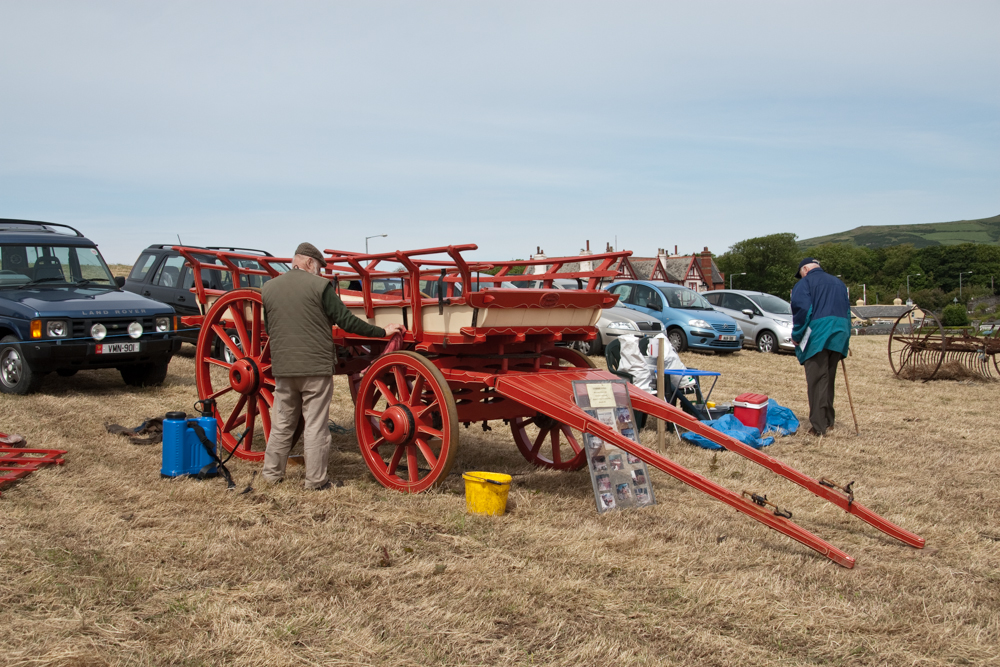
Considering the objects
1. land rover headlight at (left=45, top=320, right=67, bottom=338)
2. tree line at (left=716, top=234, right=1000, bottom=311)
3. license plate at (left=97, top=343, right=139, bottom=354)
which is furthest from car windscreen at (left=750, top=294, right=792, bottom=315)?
tree line at (left=716, top=234, right=1000, bottom=311)

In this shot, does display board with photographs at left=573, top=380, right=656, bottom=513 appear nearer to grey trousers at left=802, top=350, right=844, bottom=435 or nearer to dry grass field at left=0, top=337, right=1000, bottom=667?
dry grass field at left=0, top=337, right=1000, bottom=667

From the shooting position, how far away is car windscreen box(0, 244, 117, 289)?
10.1 m

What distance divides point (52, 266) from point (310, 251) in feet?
21.0

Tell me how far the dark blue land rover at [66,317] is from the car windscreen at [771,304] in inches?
547

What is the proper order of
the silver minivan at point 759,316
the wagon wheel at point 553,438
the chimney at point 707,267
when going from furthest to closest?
the chimney at point 707,267, the silver minivan at point 759,316, the wagon wheel at point 553,438

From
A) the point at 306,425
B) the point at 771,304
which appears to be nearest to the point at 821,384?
the point at 306,425

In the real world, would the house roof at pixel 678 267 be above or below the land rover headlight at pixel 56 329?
above

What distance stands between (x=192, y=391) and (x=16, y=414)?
243 centimetres

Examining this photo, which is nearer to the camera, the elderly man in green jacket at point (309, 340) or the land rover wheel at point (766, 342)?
the elderly man in green jacket at point (309, 340)

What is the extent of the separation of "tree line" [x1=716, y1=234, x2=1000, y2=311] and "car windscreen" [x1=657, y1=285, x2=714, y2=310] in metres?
93.3

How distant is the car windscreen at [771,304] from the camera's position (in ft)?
62.5

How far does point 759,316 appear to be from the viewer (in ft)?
61.5

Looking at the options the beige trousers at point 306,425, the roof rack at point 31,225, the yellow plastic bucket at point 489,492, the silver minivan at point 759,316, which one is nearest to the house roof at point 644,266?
the silver minivan at point 759,316

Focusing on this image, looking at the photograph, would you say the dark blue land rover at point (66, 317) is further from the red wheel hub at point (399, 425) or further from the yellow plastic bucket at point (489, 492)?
the yellow plastic bucket at point (489, 492)
